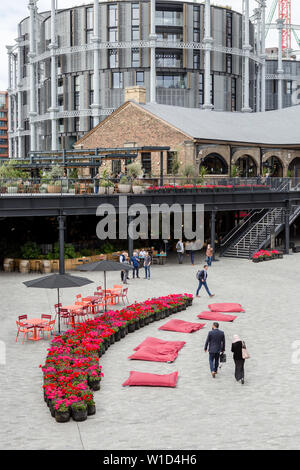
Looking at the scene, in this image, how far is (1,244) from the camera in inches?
1342

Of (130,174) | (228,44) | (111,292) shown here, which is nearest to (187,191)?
(130,174)

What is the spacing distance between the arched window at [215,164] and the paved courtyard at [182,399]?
2438cm

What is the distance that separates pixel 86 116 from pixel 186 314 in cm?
6003

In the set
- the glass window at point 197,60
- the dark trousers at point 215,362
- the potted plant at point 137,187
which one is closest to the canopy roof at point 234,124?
the potted plant at point 137,187

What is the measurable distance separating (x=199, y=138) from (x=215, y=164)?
15.0 ft

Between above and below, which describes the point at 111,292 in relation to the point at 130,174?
below

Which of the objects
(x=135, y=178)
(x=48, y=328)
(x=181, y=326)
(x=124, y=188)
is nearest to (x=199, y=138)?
(x=135, y=178)

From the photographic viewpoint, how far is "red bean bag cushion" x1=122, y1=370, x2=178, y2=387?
13.4 meters

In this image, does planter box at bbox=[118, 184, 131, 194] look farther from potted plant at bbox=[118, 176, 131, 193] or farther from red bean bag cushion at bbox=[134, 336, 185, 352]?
red bean bag cushion at bbox=[134, 336, 185, 352]

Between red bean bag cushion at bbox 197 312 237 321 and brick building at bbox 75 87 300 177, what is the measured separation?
2288 cm

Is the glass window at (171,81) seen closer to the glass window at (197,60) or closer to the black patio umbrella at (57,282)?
the glass window at (197,60)

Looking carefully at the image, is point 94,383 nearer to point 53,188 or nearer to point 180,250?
point 53,188

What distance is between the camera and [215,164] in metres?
45.5
